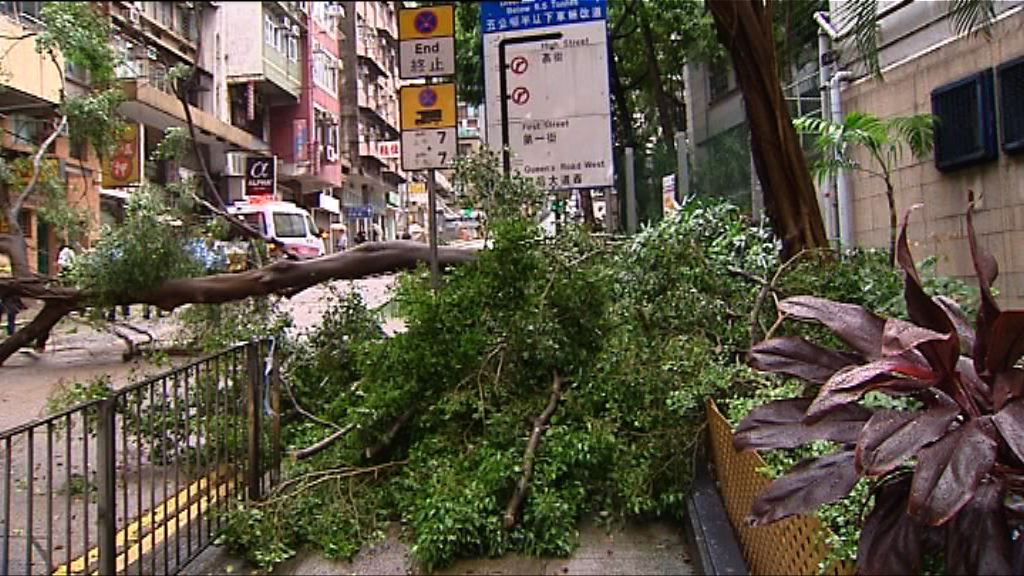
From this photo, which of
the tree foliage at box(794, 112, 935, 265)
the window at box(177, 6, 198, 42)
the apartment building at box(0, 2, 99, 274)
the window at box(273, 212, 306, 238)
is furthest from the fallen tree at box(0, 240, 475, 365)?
the window at box(177, 6, 198, 42)

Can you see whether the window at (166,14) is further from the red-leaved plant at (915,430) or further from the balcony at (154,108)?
the red-leaved plant at (915,430)

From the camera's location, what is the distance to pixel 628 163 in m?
11.9

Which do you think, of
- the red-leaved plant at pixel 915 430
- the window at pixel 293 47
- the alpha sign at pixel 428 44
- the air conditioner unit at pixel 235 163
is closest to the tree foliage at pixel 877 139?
the alpha sign at pixel 428 44

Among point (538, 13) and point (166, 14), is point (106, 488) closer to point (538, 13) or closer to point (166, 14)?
point (538, 13)

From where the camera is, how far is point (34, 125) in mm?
7770

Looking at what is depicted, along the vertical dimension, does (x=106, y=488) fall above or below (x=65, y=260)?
below

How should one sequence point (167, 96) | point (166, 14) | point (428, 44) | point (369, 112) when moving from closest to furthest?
point (428, 44), point (167, 96), point (166, 14), point (369, 112)

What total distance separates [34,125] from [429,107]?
12.0 ft

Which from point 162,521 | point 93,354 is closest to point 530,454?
point 162,521

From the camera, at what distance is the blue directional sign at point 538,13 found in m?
9.47

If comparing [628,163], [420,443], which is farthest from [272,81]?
[420,443]

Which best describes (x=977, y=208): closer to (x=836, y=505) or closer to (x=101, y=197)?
(x=836, y=505)

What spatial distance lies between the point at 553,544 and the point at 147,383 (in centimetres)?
197

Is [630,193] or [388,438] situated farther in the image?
[630,193]
